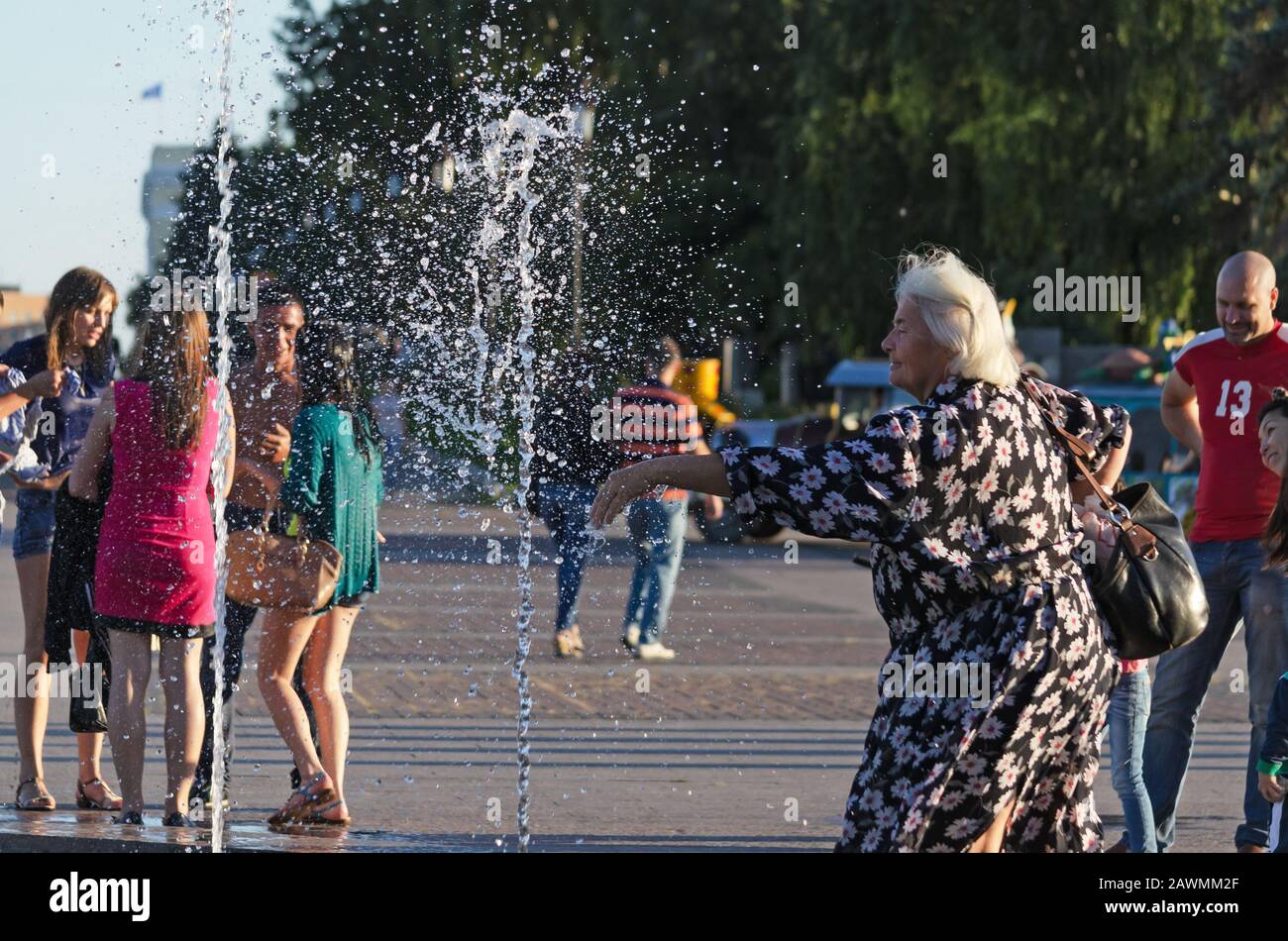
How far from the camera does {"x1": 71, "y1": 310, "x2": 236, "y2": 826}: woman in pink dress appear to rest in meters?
6.66

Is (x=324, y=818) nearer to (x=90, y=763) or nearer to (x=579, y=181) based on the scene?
(x=90, y=763)

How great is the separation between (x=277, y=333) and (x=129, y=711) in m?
1.42

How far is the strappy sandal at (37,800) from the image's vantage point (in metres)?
7.06

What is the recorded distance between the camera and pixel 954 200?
2950cm

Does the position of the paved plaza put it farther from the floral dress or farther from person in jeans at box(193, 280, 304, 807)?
the floral dress

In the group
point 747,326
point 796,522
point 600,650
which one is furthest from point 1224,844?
point 747,326

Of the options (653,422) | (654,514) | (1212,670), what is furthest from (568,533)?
(1212,670)

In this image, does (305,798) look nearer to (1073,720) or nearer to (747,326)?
(1073,720)

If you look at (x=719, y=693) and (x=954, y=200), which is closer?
(x=719, y=693)

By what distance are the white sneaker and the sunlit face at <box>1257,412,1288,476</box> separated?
262 inches

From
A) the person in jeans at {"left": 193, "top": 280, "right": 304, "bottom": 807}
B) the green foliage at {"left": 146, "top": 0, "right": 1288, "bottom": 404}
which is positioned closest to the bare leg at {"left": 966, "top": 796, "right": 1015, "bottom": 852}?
the person in jeans at {"left": 193, "top": 280, "right": 304, "bottom": 807}

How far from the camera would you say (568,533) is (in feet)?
39.6

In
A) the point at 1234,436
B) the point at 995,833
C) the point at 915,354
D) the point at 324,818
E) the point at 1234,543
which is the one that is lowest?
the point at 324,818
